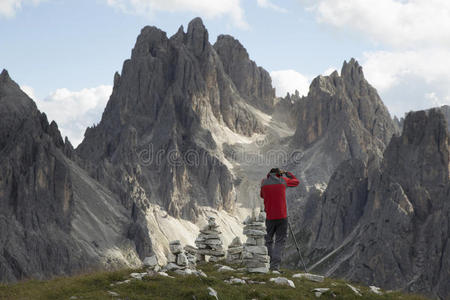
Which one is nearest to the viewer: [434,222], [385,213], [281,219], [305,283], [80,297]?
[80,297]

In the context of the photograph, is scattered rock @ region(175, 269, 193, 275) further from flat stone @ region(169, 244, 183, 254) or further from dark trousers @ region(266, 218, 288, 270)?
dark trousers @ region(266, 218, 288, 270)

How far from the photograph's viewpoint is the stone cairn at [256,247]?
29.2 m

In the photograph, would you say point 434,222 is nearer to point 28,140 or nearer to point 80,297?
point 28,140

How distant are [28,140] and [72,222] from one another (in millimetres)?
26076

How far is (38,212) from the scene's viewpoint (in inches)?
7372

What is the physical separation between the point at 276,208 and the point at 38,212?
167 meters

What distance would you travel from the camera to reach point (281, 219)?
98.9 ft

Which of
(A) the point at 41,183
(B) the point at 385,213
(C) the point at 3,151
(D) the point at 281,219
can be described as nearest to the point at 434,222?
(B) the point at 385,213

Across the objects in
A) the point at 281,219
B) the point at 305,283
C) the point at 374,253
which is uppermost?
the point at 281,219

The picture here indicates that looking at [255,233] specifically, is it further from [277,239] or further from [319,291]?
[319,291]

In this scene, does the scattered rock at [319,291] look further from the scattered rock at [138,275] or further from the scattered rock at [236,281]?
the scattered rock at [138,275]

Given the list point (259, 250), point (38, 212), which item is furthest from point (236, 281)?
point (38, 212)

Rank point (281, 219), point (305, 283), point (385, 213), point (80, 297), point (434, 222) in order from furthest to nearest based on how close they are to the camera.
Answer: point (385, 213)
point (434, 222)
point (281, 219)
point (305, 283)
point (80, 297)

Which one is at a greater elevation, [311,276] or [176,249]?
[176,249]
